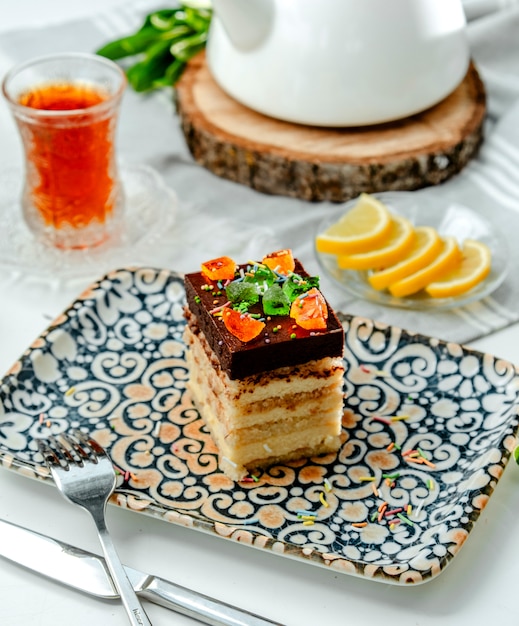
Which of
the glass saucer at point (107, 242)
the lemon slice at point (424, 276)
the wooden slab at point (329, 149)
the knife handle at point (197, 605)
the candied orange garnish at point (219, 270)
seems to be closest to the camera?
the knife handle at point (197, 605)

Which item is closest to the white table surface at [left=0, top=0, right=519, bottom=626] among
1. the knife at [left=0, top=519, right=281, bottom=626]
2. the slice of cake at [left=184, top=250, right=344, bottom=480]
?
the knife at [left=0, top=519, right=281, bottom=626]

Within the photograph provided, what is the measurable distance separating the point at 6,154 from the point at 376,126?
4.14ft

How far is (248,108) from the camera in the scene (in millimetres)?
3096

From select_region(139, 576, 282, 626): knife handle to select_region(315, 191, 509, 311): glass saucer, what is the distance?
3.66 feet

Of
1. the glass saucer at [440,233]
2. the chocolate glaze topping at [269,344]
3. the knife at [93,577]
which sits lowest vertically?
the glass saucer at [440,233]

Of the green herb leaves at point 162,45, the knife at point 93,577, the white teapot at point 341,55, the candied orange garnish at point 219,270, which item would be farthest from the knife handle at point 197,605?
the green herb leaves at point 162,45

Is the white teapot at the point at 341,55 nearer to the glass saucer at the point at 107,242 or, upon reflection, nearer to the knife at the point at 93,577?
the glass saucer at the point at 107,242

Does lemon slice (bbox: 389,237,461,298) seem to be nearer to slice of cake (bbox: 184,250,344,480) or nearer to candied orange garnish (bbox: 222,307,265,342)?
slice of cake (bbox: 184,250,344,480)

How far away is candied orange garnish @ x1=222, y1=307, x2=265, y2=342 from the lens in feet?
6.01

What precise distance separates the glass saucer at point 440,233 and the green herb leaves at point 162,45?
3.31 ft

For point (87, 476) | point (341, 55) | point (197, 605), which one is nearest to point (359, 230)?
point (341, 55)

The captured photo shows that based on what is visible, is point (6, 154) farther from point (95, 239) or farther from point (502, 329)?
point (502, 329)

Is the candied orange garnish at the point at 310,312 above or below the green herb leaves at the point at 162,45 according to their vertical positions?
above

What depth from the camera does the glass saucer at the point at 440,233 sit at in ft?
8.33
